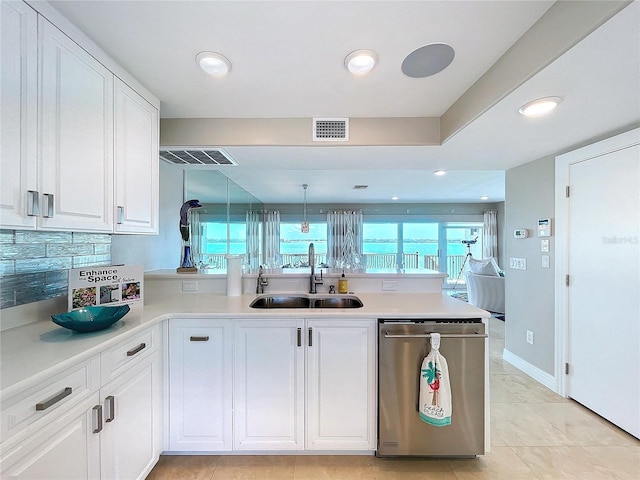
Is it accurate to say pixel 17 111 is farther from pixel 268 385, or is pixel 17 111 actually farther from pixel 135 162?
pixel 268 385

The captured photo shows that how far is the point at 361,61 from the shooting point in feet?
4.72

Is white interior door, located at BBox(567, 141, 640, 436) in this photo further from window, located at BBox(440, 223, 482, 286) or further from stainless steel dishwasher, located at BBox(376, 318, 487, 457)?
window, located at BBox(440, 223, 482, 286)

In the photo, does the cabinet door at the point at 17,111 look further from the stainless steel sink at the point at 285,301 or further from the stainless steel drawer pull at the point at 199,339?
the stainless steel sink at the point at 285,301

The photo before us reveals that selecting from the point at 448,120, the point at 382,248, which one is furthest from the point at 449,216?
the point at 448,120

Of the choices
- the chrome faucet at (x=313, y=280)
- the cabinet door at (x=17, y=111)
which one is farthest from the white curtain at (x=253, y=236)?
the cabinet door at (x=17, y=111)

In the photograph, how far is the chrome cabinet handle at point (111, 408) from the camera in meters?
1.23

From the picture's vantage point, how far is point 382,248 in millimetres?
7812

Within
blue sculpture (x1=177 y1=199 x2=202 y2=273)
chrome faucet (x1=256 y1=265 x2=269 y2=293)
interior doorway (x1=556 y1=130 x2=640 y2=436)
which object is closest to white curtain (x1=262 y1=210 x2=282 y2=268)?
blue sculpture (x1=177 y1=199 x2=202 y2=273)

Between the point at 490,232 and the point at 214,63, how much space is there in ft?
26.6

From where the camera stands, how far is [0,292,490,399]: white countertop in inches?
38.1

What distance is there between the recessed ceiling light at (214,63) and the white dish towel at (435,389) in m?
1.96

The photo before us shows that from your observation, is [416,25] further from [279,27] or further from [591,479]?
[591,479]

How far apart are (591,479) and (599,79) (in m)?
2.24

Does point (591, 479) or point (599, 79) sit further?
point (591, 479)
